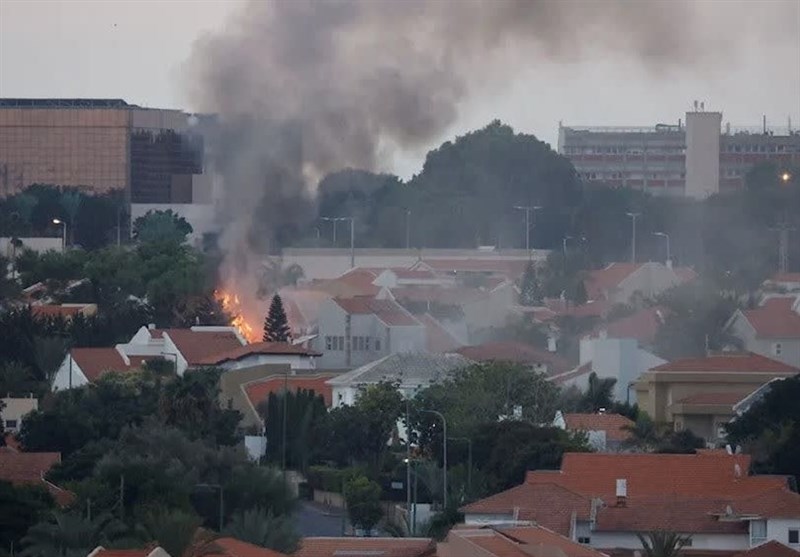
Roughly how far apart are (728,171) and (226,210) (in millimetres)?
75403

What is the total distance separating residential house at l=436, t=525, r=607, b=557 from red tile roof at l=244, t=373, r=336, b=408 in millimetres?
23627

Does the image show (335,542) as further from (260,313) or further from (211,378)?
(260,313)

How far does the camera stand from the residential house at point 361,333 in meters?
82.2

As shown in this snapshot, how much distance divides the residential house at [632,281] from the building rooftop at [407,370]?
91.8ft

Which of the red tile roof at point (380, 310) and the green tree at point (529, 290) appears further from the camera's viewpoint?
the green tree at point (529, 290)

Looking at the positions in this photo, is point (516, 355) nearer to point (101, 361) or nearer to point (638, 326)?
point (101, 361)

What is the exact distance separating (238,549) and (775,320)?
148 feet

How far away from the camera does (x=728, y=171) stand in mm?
165875

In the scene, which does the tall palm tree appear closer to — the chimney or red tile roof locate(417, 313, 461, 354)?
the chimney

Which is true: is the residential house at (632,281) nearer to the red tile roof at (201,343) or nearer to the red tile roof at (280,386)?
the red tile roof at (201,343)

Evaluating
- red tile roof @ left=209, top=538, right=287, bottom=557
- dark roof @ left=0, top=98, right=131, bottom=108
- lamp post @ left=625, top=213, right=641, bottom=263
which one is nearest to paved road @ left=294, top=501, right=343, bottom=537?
red tile roof @ left=209, top=538, right=287, bottom=557

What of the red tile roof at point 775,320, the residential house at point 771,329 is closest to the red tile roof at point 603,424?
the residential house at point 771,329

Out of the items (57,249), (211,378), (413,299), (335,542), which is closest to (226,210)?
(413,299)

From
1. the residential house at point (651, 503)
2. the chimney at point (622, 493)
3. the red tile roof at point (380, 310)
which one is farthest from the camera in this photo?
the red tile roof at point (380, 310)
